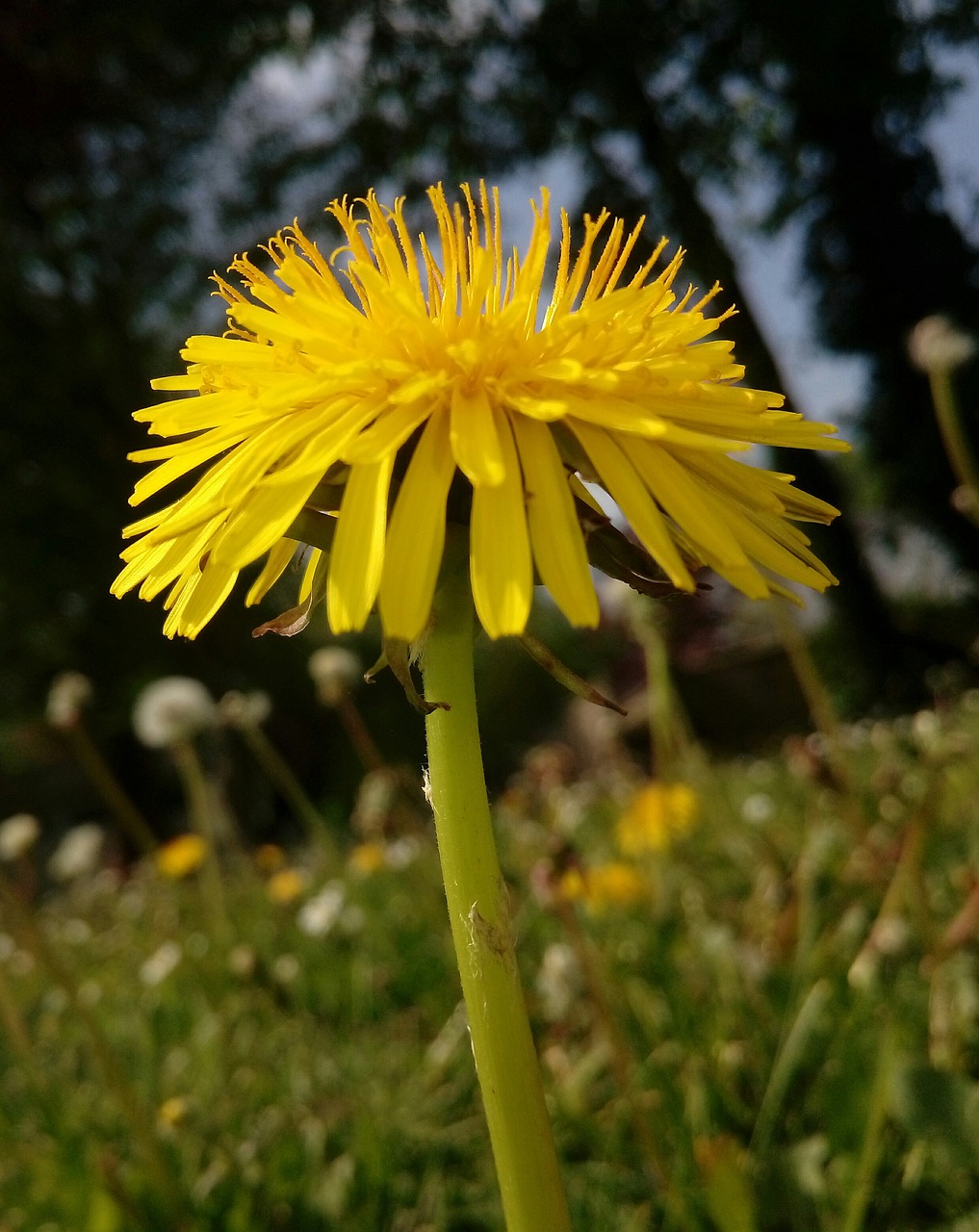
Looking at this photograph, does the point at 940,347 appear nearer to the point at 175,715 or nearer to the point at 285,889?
the point at 175,715

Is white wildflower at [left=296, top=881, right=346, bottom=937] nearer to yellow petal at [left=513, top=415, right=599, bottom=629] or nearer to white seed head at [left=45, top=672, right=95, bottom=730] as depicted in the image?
white seed head at [left=45, top=672, right=95, bottom=730]

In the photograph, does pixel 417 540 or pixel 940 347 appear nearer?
pixel 417 540

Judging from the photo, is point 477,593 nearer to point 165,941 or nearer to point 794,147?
point 165,941

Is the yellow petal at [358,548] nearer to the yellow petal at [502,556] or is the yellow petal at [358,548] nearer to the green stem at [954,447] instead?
the yellow petal at [502,556]

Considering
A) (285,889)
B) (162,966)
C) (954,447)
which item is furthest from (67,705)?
(954,447)

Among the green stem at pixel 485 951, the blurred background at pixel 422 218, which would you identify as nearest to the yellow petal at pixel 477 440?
the green stem at pixel 485 951

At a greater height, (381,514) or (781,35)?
(781,35)

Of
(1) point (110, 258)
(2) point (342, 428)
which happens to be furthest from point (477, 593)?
(1) point (110, 258)

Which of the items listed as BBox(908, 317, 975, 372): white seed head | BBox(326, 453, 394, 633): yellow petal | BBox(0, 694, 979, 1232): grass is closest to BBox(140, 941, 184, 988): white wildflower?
BBox(0, 694, 979, 1232): grass
